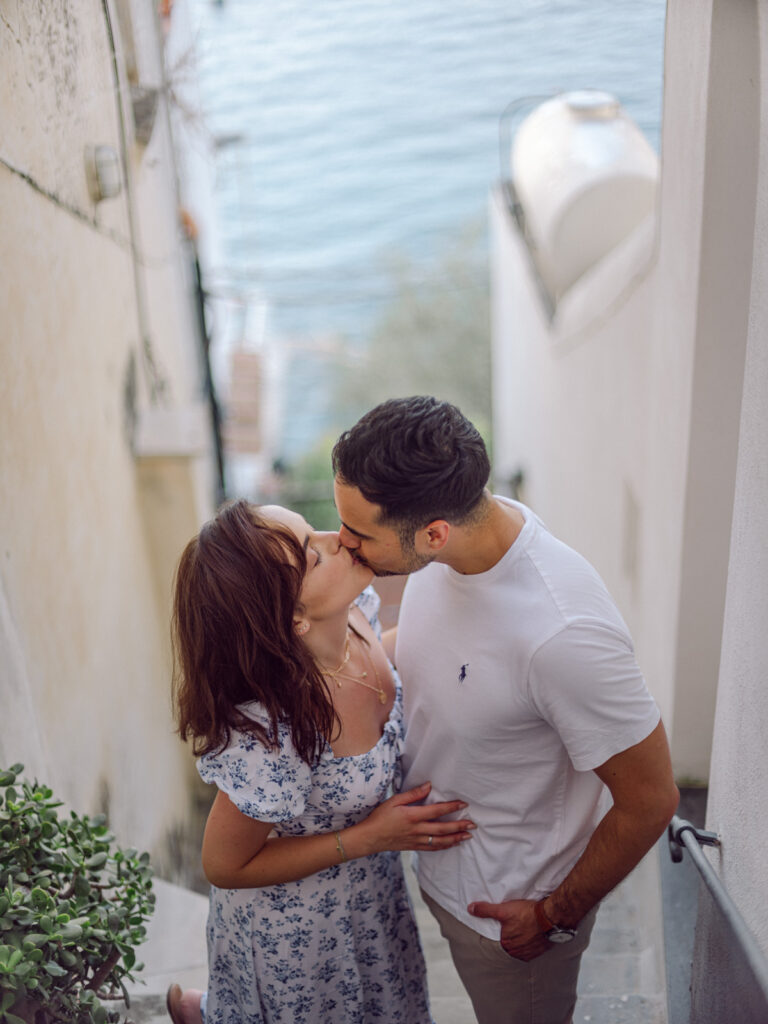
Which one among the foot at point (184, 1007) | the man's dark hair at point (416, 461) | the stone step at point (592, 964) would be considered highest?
the man's dark hair at point (416, 461)

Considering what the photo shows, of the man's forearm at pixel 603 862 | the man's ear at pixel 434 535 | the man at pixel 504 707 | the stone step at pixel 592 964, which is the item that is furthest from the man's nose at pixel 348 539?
the stone step at pixel 592 964

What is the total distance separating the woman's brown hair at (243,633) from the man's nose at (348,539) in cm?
9

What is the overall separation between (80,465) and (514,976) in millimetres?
2279

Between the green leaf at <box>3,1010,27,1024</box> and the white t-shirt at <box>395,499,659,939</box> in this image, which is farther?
the white t-shirt at <box>395,499,659,939</box>

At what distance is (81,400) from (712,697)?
244 centimetres

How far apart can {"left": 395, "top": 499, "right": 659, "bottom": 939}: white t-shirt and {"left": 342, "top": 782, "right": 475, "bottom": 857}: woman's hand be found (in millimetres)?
48

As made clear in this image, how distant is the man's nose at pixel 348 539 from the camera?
1790mm

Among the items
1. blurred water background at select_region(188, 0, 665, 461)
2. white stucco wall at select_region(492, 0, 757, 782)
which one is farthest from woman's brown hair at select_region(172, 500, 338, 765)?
blurred water background at select_region(188, 0, 665, 461)

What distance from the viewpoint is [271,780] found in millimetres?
1726

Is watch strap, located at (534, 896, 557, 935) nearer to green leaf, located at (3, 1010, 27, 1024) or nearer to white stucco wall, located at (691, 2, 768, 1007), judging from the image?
white stucco wall, located at (691, 2, 768, 1007)

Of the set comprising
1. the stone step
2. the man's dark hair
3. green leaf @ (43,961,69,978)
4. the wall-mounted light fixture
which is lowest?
the stone step

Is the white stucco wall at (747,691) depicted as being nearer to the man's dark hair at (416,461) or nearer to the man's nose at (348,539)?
the man's dark hair at (416,461)

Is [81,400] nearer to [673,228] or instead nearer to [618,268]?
[673,228]

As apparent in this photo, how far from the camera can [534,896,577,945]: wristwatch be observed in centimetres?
188
